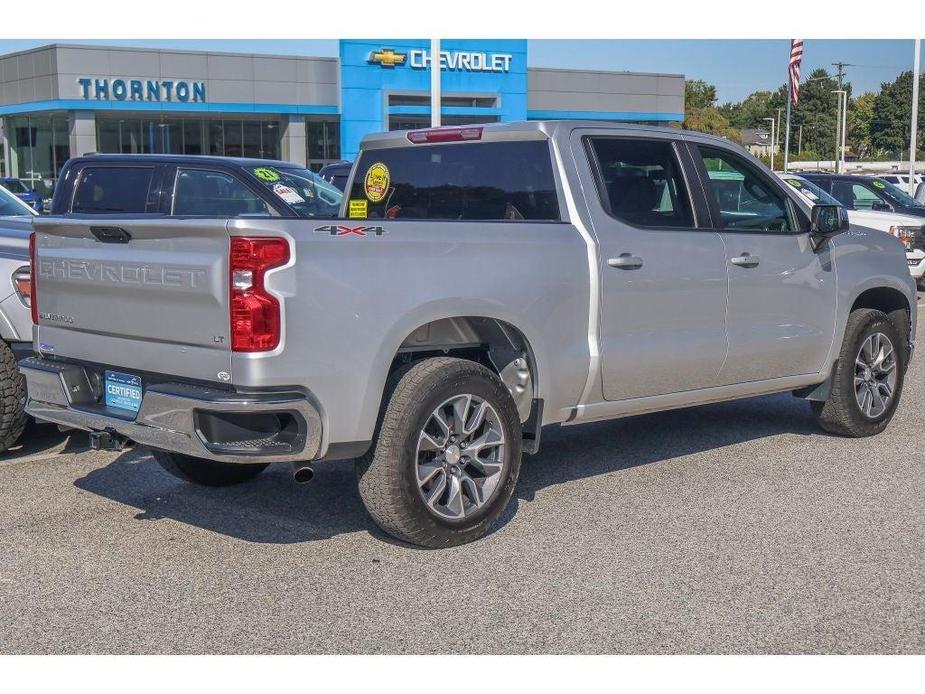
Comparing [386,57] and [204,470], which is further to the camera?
[386,57]

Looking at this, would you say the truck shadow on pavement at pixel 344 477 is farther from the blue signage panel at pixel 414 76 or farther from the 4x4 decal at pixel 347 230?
the blue signage panel at pixel 414 76

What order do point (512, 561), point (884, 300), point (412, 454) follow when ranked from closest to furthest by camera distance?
point (412, 454) → point (512, 561) → point (884, 300)

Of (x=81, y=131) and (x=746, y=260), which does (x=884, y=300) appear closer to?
(x=746, y=260)

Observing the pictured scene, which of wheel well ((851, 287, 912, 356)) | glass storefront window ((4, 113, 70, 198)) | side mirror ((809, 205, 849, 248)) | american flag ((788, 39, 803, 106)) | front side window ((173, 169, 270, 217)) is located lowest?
wheel well ((851, 287, 912, 356))

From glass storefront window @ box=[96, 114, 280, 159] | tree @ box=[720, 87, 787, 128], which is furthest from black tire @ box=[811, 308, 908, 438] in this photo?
tree @ box=[720, 87, 787, 128]

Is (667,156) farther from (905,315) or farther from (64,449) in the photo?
(64,449)

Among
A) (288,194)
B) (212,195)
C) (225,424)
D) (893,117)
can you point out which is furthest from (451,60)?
(893,117)

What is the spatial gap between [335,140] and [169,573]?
42.2 m

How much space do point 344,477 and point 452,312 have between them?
6.14ft

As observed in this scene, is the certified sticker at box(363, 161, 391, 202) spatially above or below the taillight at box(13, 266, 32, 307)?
above

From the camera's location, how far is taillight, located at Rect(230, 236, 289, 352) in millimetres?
4535

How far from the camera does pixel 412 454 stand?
16.5 ft

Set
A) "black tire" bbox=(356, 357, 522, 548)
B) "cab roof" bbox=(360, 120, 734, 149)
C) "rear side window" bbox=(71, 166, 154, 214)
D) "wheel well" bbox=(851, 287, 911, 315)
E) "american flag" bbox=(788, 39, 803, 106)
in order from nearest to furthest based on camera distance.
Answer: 1. "black tire" bbox=(356, 357, 522, 548)
2. "cab roof" bbox=(360, 120, 734, 149)
3. "wheel well" bbox=(851, 287, 911, 315)
4. "rear side window" bbox=(71, 166, 154, 214)
5. "american flag" bbox=(788, 39, 803, 106)

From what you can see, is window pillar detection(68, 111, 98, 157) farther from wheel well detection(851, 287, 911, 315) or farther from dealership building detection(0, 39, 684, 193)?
wheel well detection(851, 287, 911, 315)
